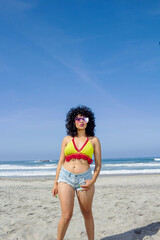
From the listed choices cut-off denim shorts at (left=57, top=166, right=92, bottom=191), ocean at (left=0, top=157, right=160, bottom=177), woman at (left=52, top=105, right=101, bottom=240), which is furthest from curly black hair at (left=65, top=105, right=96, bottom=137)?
ocean at (left=0, top=157, right=160, bottom=177)

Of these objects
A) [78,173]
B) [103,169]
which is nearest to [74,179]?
[78,173]

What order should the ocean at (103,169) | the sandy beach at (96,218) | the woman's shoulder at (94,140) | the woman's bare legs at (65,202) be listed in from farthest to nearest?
the ocean at (103,169) < the sandy beach at (96,218) < the woman's shoulder at (94,140) < the woman's bare legs at (65,202)

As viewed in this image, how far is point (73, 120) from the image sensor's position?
Answer: 12.2 ft

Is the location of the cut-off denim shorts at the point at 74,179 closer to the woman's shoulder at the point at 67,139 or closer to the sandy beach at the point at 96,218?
the woman's shoulder at the point at 67,139

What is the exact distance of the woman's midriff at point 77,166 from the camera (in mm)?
3316

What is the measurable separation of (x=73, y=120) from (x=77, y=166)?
2.54 ft

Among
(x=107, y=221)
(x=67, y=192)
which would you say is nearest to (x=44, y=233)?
(x=107, y=221)

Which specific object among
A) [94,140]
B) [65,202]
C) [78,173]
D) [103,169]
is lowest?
[103,169]

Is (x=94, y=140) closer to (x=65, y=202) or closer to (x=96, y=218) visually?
(x=65, y=202)

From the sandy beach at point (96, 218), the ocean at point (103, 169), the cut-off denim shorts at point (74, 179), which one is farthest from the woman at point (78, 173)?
the ocean at point (103, 169)

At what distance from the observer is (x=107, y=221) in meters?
5.39

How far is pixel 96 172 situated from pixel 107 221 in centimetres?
258

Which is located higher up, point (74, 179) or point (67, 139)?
point (67, 139)

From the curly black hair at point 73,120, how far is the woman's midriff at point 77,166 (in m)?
0.47
